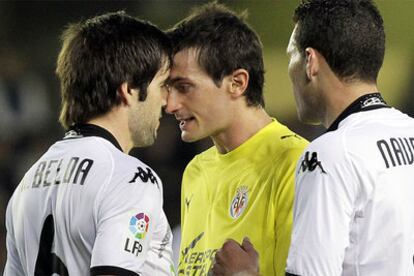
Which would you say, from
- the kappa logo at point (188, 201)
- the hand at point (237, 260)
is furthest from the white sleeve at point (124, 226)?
the kappa logo at point (188, 201)

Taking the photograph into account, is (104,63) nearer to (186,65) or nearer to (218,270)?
(186,65)

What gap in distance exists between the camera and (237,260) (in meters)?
3.14

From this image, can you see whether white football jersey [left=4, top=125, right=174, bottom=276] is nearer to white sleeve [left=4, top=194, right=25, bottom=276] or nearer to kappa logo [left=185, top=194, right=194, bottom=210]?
white sleeve [left=4, top=194, right=25, bottom=276]

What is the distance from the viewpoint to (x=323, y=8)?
3096 millimetres

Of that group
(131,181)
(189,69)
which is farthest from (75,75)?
(189,69)

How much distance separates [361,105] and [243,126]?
0.89 metres

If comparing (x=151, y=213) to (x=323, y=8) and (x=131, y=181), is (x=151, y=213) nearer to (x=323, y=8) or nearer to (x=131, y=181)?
(x=131, y=181)

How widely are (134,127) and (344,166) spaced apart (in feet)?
2.60

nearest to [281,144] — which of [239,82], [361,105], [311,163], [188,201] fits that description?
[239,82]

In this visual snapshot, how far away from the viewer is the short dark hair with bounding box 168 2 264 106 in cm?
379

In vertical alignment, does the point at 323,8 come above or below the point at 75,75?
above

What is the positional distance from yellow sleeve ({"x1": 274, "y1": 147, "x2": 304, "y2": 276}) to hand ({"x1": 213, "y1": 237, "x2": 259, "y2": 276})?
0.18 meters

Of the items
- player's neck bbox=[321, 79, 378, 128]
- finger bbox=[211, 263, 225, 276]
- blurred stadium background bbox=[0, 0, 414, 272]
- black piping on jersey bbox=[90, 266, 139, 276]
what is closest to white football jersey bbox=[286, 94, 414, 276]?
player's neck bbox=[321, 79, 378, 128]

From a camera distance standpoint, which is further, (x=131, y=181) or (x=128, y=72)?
(x=128, y=72)
